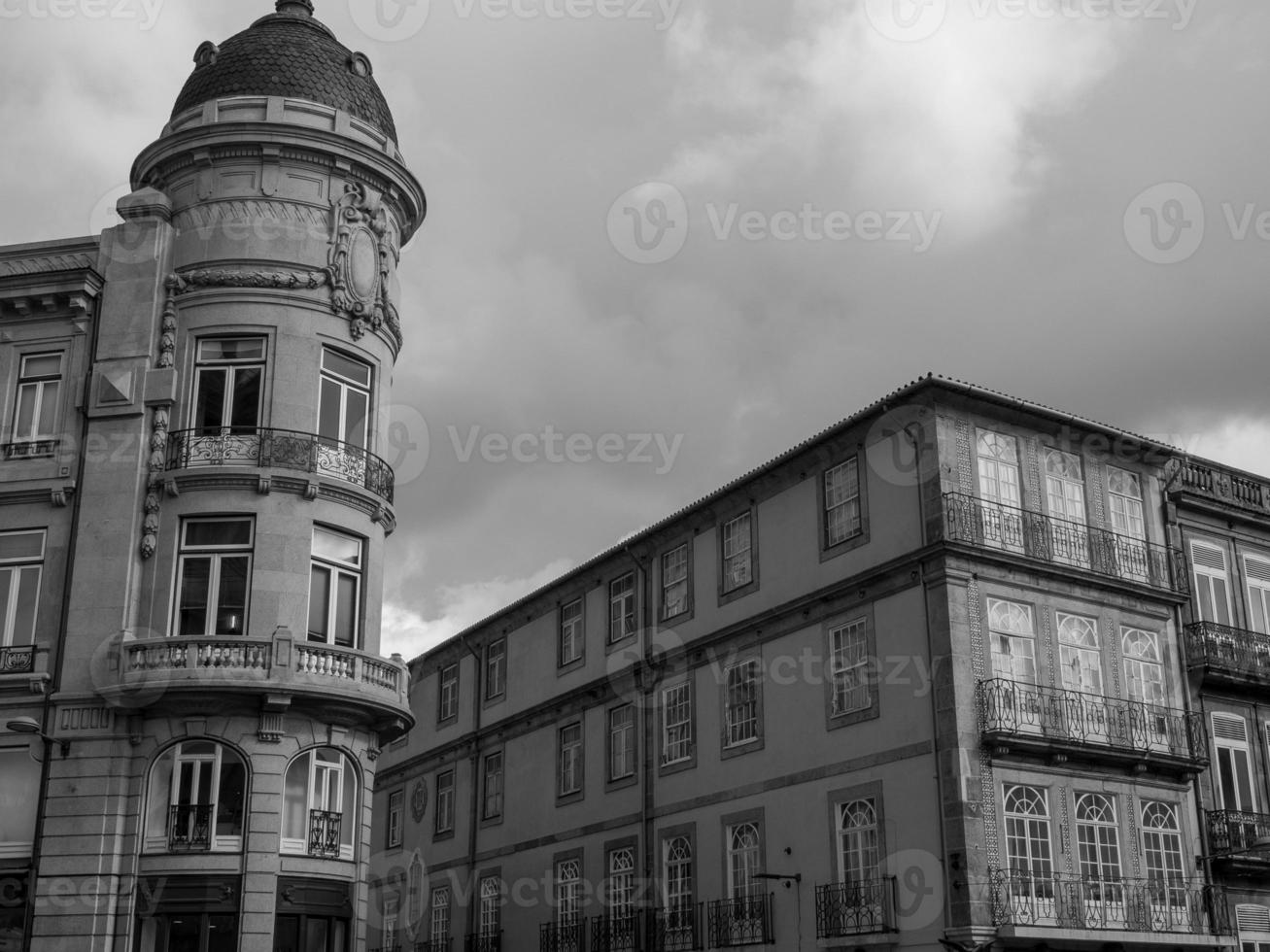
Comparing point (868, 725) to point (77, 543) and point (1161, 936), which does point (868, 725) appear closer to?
point (1161, 936)

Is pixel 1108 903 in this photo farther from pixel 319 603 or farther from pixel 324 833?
pixel 319 603

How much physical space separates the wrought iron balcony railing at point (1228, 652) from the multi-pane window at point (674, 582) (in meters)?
11.4

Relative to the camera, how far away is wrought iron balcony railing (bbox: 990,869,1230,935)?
25031 mm

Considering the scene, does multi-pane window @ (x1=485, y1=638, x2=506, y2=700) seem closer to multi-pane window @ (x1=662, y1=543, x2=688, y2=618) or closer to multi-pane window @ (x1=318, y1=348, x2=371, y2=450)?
multi-pane window @ (x1=662, y1=543, x2=688, y2=618)

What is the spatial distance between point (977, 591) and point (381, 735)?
1142 cm

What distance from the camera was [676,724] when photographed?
112 ft

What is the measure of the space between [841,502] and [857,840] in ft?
22.4

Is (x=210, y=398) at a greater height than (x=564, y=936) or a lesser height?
greater

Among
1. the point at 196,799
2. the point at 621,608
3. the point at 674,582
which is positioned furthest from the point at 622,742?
the point at 196,799

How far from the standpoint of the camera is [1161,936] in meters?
26.3

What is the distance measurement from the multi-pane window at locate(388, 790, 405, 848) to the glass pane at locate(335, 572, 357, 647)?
2244 cm

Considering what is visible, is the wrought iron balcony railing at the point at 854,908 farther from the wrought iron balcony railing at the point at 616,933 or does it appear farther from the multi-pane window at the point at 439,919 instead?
the multi-pane window at the point at 439,919

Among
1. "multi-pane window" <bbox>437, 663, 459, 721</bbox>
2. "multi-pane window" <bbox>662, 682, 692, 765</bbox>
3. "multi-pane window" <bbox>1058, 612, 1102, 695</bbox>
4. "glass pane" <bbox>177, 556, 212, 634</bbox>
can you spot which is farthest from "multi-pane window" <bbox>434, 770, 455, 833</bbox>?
"multi-pane window" <bbox>1058, 612, 1102, 695</bbox>

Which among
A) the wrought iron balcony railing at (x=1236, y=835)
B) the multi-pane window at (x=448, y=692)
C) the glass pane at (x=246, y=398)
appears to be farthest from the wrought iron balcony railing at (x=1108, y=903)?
the multi-pane window at (x=448, y=692)
